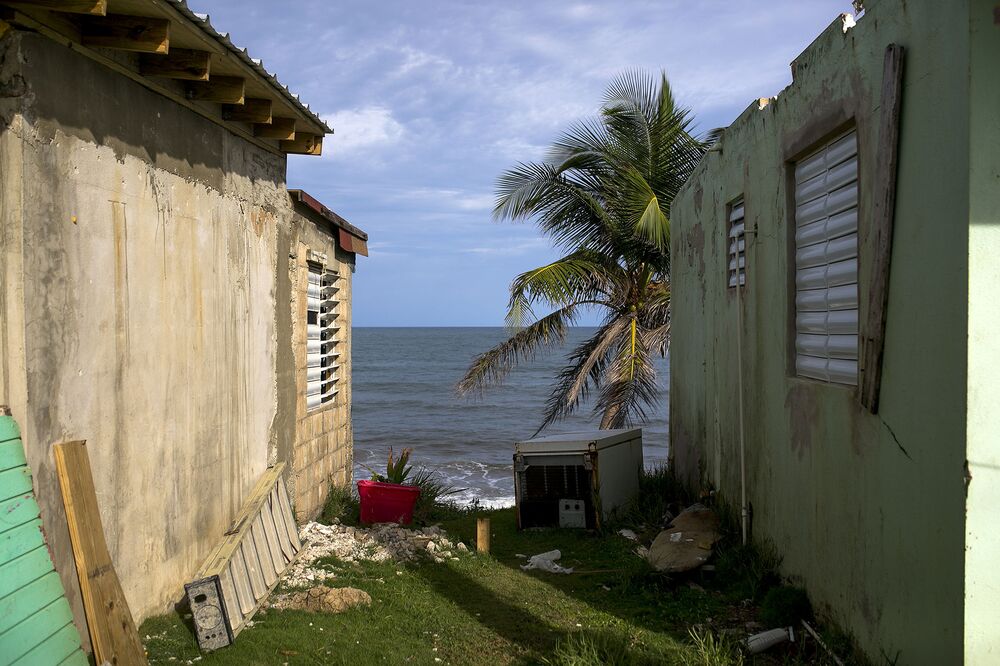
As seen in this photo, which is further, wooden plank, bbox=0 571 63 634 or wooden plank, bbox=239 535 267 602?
wooden plank, bbox=239 535 267 602

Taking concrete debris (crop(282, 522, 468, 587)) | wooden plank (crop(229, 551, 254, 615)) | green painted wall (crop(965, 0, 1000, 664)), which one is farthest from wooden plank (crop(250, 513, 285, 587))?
green painted wall (crop(965, 0, 1000, 664))

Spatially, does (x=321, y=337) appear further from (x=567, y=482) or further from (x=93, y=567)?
(x=93, y=567)

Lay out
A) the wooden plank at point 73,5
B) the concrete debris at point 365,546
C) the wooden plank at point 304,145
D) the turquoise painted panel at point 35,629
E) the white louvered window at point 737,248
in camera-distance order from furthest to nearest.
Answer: the wooden plank at point 304,145, the white louvered window at point 737,248, the concrete debris at point 365,546, the wooden plank at point 73,5, the turquoise painted panel at point 35,629

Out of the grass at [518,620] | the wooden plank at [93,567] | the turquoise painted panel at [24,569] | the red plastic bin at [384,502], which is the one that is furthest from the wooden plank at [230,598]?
the red plastic bin at [384,502]

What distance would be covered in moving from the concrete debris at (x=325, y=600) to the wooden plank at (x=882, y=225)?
3.77 meters

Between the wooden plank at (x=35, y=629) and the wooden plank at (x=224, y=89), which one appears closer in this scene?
the wooden plank at (x=35, y=629)

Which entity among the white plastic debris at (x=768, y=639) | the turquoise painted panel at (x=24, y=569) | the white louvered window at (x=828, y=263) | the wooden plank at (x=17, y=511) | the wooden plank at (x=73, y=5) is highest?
the wooden plank at (x=73, y=5)

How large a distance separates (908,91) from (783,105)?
7.00 feet

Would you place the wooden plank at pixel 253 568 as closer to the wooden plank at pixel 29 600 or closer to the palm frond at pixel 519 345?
the wooden plank at pixel 29 600

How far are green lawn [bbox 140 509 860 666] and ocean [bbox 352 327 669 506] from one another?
429 cm

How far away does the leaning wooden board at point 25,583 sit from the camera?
3615 mm

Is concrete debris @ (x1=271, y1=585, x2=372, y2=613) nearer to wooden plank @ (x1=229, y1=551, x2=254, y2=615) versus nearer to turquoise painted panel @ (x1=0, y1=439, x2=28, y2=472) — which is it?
wooden plank @ (x1=229, y1=551, x2=254, y2=615)

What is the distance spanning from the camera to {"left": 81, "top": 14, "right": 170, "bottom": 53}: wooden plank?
4586 millimetres

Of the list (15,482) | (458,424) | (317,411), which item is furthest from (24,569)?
(458,424)
